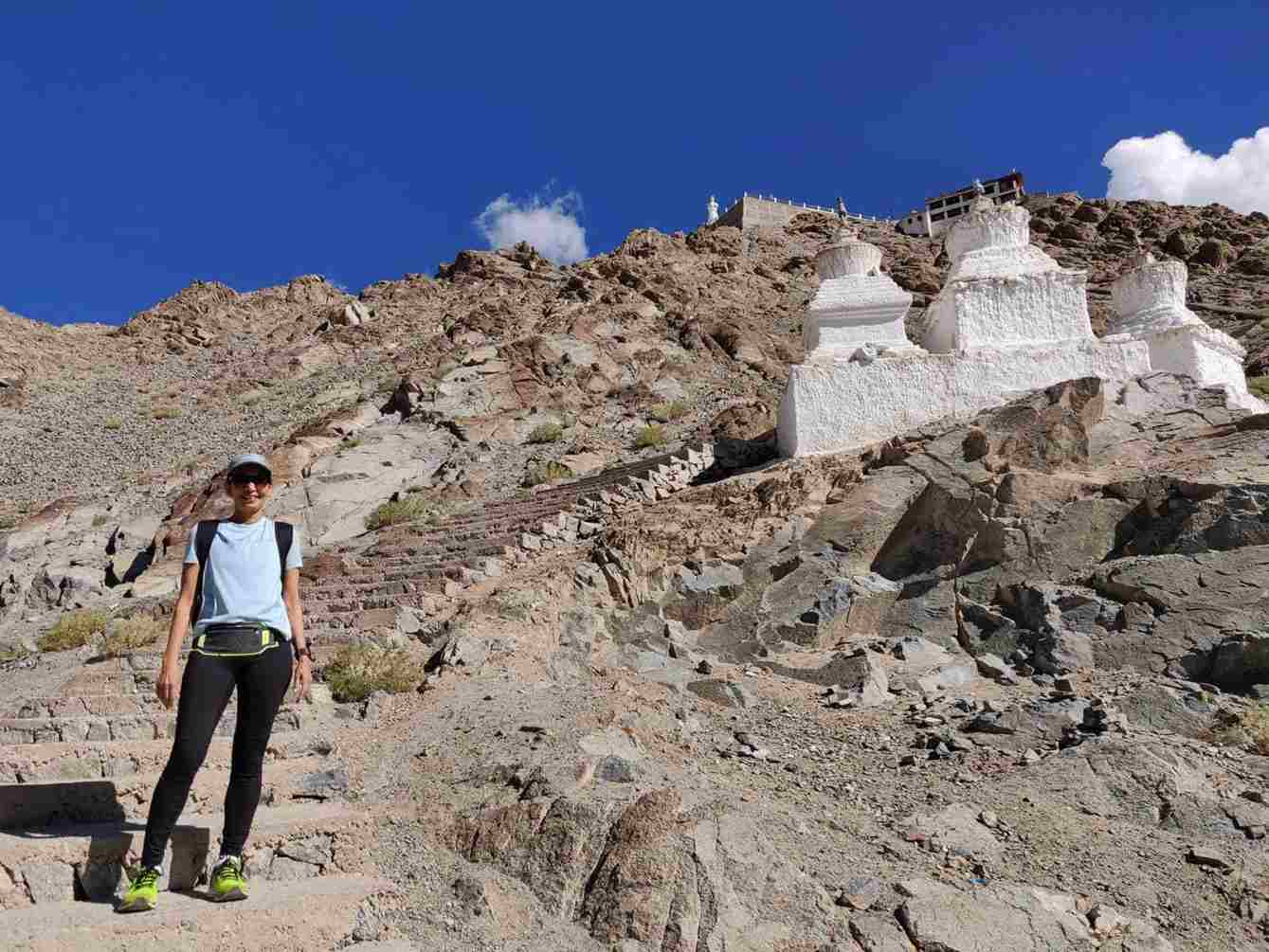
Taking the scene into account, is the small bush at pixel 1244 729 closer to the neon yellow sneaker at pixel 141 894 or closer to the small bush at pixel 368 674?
the small bush at pixel 368 674

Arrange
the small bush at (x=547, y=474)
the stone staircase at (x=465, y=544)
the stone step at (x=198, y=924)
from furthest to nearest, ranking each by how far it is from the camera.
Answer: the small bush at (x=547, y=474) < the stone staircase at (x=465, y=544) < the stone step at (x=198, y=924)

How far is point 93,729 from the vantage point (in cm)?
598

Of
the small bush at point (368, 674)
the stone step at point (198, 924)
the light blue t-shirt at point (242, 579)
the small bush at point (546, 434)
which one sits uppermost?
the small bush at point (546, 434)

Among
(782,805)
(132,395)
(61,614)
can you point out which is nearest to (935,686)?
(782,805)

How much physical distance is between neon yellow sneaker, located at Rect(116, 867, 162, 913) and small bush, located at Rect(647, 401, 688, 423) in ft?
66.0

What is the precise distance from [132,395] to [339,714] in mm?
31010

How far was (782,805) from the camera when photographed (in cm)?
570

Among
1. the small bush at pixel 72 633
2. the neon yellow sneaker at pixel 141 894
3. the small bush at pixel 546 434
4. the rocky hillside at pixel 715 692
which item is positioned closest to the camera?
the neon yellow sneaker at pixel 141 894

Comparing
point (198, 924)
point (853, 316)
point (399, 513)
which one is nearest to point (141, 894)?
point (198, 924)

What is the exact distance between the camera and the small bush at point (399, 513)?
1705 cm

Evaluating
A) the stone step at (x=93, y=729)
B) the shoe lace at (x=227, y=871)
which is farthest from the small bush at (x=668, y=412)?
the shoe lace at (x=227, y=871)

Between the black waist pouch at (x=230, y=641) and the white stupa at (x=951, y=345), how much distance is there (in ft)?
39.0

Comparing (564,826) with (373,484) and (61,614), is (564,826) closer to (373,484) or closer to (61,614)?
(61,614)

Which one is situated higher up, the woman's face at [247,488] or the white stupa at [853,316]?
the white stupa at [853,316]
